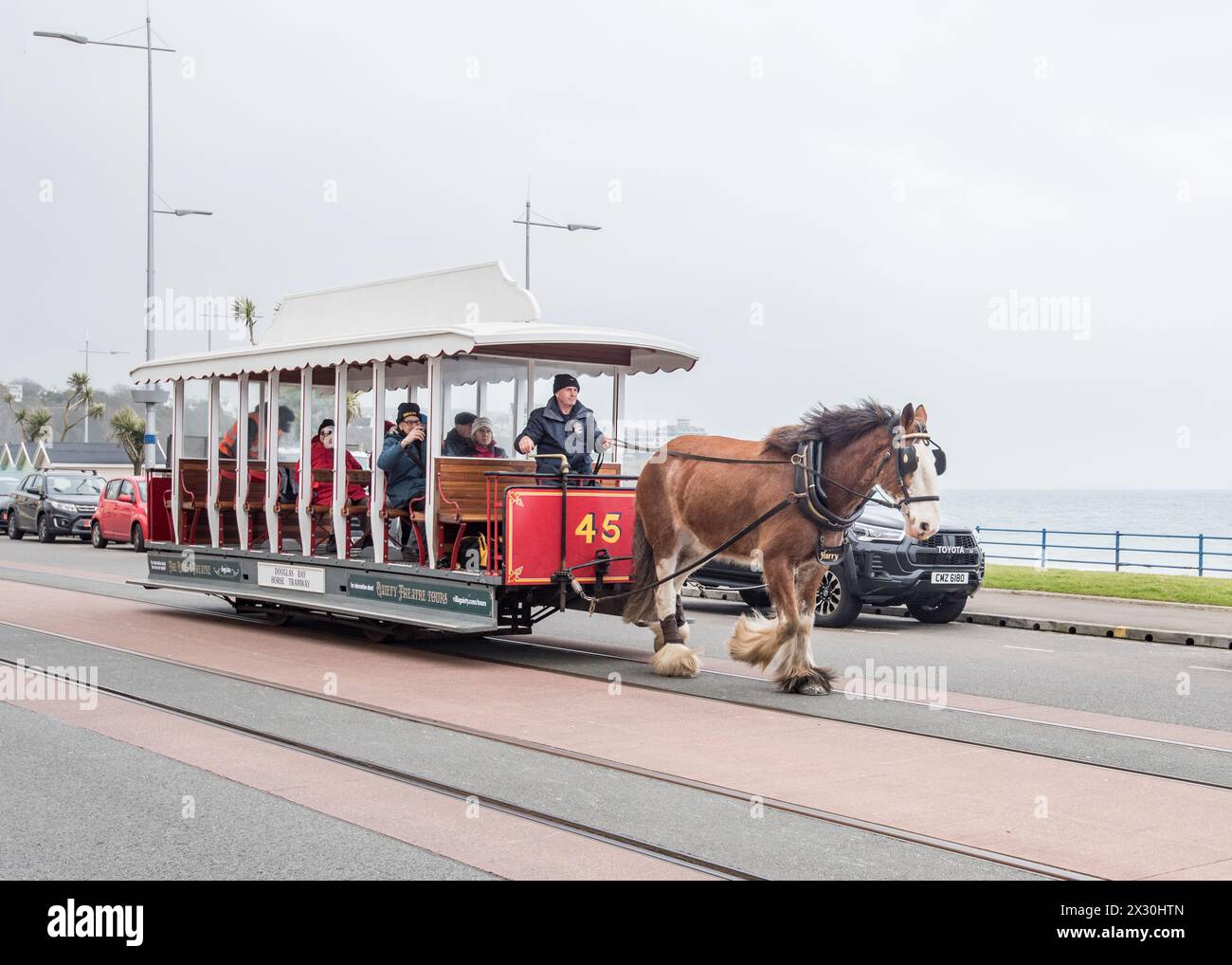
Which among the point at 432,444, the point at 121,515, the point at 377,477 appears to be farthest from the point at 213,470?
the point at 121,515

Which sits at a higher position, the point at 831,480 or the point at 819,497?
the point at 831,480

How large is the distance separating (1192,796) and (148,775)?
551 cm

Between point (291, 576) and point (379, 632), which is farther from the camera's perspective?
point (291, 576)

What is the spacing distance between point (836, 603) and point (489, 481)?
→ 230 inches

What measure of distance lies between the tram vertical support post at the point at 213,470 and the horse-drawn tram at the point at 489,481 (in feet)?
0.08

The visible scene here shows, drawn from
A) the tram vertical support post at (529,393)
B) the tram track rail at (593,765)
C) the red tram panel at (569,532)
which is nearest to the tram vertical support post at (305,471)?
the tram vertical support post at (529,393)

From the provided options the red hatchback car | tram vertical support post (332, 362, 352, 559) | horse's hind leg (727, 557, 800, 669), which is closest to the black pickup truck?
tram vertical support post (332, 362, 352, 559)

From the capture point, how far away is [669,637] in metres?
11.5

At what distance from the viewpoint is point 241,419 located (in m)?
15.4

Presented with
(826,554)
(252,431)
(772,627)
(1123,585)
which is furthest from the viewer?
(1123,585)

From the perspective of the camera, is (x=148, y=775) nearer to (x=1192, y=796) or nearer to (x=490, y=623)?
(x=490, y=623)

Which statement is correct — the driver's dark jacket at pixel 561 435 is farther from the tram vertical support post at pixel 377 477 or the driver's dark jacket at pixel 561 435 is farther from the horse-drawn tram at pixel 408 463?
the tram vertical support post at pixel 377 477

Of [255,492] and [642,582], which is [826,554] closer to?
[642,582]

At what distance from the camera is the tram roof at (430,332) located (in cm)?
1223
